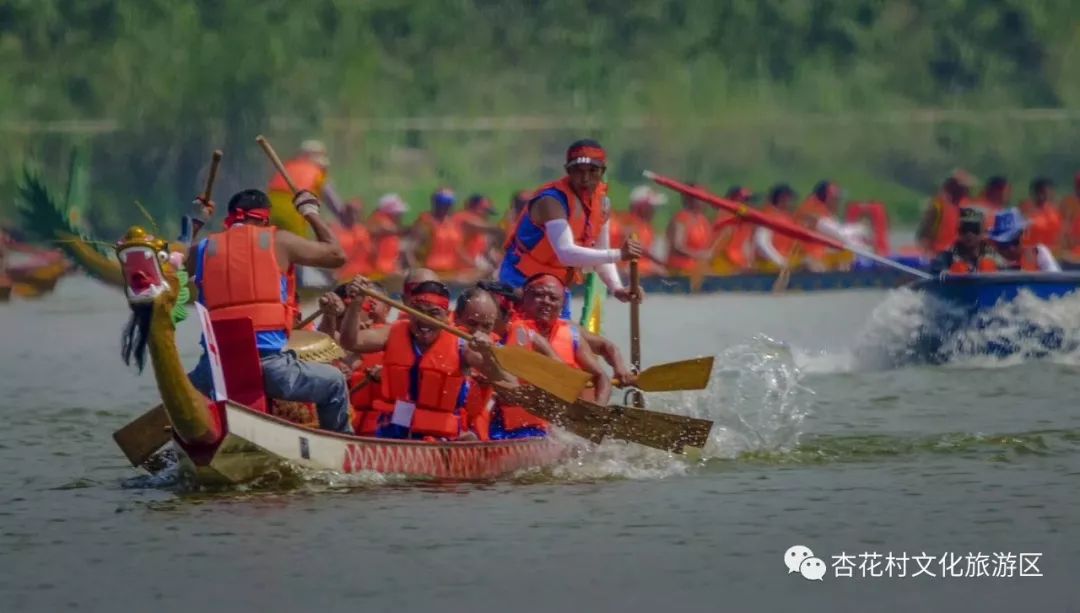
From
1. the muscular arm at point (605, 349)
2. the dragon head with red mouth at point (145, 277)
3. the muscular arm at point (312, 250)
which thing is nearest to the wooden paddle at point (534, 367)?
the muscular arm at point (312, 250)

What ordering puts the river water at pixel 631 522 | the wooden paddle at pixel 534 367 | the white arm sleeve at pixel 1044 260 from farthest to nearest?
the white arm sleeve at pixel 1044 260
the wooden paddle at pixel 534 367
the river water at pixel 631 522

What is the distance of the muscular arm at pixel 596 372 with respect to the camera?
12727 mm

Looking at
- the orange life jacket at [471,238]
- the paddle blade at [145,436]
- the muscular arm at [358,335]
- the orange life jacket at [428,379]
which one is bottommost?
the paddle blade at [145,436]

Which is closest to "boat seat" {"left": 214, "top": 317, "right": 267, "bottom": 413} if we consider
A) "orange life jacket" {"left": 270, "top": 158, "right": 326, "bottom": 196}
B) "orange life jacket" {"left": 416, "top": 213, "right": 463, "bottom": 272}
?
"orange life jacket" {"left": 270, "top": 158, "right": 326, "bottom": 196}

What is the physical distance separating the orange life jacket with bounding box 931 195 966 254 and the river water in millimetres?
7492

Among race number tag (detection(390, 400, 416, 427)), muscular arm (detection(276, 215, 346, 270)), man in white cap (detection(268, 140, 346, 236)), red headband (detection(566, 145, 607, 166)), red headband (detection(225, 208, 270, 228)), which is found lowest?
race number tag (detection(390, 400, 416, 427))

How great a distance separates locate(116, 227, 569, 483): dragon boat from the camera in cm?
1098

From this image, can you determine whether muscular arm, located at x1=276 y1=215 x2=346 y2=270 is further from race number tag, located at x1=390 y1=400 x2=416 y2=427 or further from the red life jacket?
the red life jacket

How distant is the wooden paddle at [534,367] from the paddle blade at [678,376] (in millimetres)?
928

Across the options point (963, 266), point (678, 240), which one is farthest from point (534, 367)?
point (678, 240)

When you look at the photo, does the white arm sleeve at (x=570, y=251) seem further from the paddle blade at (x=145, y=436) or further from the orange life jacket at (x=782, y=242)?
the orange life jacket at (x=782, y=242)

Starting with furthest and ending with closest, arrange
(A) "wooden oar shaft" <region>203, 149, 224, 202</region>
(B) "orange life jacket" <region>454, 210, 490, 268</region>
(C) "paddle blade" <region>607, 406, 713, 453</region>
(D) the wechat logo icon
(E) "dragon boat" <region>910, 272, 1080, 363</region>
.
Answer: (B) "orange life jacket" <region>454, 210, 490, 268</region> < (E) "dragon boat" <region>910, 272, 1080, 363</region> < (C) "paddle blade" <region>607, 406, 713, 453</region> < (A) "wooden oar shaft" <region>203, 149, 224, 202</region> < (D) the wechat logo icon

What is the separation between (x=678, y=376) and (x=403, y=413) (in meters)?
1.70

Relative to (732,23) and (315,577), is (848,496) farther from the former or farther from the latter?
(732,23)
